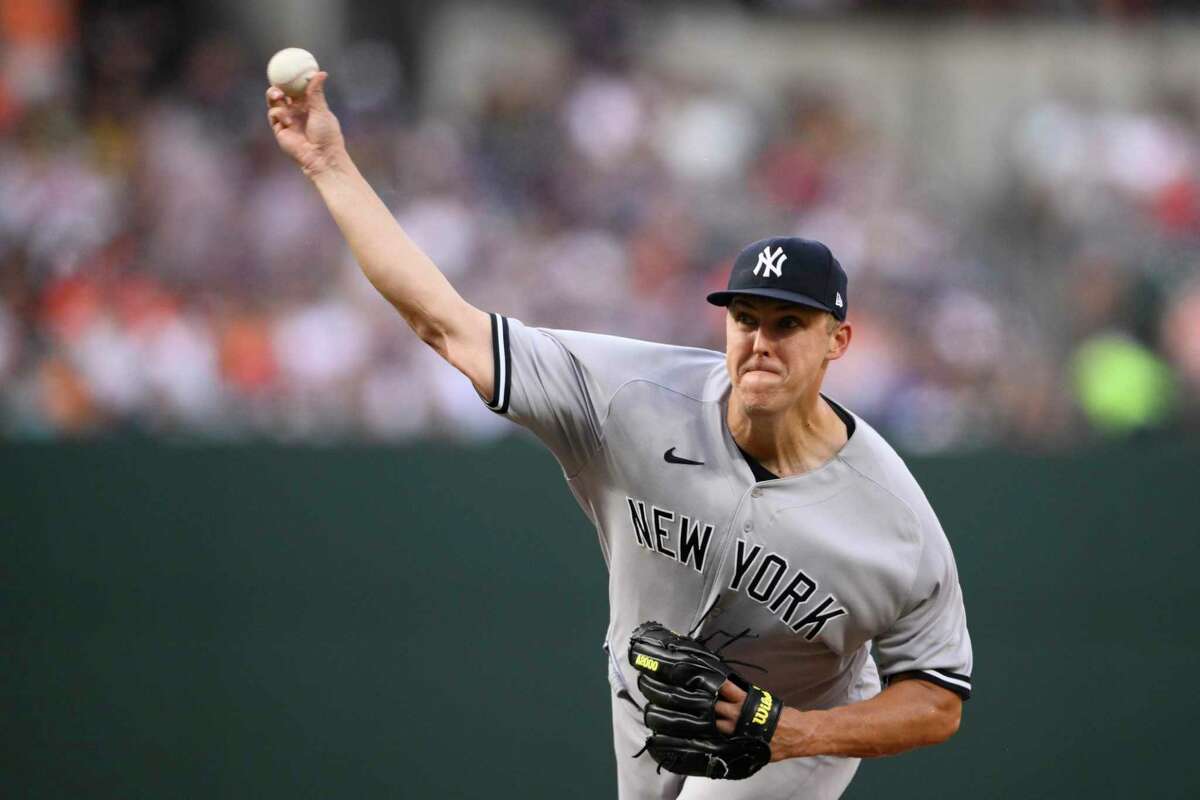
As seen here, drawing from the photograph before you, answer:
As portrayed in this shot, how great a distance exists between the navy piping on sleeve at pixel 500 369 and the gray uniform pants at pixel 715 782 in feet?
3.25

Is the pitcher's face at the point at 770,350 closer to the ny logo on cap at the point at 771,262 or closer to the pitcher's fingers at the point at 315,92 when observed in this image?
the ny logo on cap at the point at 771,262

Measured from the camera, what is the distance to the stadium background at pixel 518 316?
6309 millimetres

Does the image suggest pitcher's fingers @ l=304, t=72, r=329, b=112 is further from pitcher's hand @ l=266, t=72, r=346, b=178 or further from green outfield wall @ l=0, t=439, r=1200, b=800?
green outfield wall @ l=0, t=439, r=1200, b=800

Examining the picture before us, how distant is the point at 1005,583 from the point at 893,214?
121 inches

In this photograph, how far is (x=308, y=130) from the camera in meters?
3.53

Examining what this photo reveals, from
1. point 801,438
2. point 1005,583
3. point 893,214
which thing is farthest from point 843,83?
point 801,438

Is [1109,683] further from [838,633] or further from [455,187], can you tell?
[455,187]

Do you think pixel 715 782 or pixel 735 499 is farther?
pixel 715 782

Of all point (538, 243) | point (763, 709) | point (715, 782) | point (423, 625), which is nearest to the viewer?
point (763, 709)

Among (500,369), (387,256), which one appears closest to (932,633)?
(500,369)

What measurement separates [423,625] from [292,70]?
11.2 ft

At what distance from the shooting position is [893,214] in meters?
Answer: 8.98

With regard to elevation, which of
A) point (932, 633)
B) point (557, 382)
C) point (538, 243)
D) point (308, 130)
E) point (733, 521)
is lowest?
point (932, 633)

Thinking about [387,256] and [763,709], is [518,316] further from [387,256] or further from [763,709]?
[763,709]
